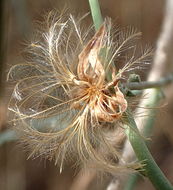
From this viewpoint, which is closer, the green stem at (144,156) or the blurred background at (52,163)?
the green stem at (144,156)

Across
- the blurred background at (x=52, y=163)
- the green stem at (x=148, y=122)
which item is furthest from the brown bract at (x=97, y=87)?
the blurred background at (x=52, y=163)

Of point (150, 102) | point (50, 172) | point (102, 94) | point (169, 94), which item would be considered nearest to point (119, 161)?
point (102, 94)

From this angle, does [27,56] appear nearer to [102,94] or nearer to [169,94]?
[102,94]

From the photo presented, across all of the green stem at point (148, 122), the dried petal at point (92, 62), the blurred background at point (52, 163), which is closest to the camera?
the dried petal at point (92, 62)

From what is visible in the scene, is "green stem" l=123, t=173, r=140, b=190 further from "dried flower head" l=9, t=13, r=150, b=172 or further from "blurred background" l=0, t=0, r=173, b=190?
"blurred background" l=0, t=0, r=173, b=190

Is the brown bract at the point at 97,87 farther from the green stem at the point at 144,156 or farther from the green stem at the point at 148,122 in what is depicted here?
the green stem at the point at 148,122

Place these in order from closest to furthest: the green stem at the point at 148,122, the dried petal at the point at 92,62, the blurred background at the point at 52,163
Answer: the dried petal at the point at 92,62
the green stem at the point at 148,122
the blurred background at the point at 52,163
